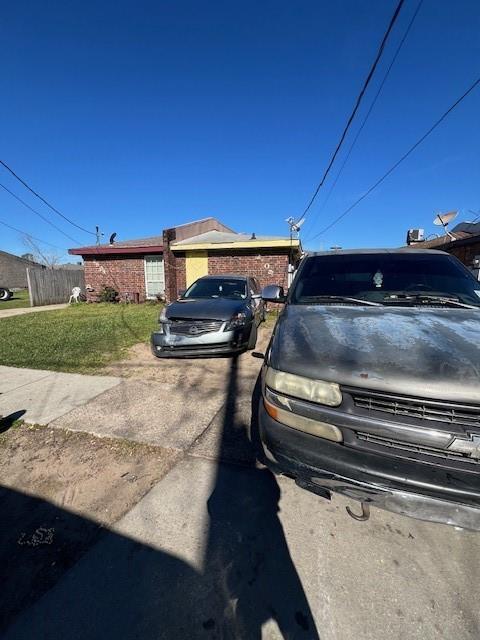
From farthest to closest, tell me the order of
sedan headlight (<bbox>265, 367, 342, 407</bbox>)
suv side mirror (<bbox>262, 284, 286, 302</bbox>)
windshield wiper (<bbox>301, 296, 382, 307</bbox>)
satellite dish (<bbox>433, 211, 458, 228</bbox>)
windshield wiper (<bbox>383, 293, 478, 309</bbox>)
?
satellite dish (<bbox>433, 211, 458, 228</bbox>) → suv side mirror (<bbox>262, 284, 286, 302</bbox>) → windshield wiper (<bbox>301, 296, 382, 307</bbox>) → windshield wiper (<bbox>383, 293, 478, 309</bbox>) → sedan headlight (<bbox>265, 367, 342, 407</bbox>)

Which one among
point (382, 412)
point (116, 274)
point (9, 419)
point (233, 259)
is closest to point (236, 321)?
point (9, 419)

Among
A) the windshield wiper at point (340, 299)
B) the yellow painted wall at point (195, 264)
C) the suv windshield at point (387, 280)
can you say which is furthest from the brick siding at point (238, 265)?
the windshield wiper at point (340, 299)

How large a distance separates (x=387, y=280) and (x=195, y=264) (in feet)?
38.0

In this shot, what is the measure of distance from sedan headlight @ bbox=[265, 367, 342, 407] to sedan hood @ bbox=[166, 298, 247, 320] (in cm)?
357

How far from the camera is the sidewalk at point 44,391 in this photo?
3.77m

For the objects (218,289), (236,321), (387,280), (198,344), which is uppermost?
(387,280)

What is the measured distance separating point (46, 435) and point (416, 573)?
3.27 m

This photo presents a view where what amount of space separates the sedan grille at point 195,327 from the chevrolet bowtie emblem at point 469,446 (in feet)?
13.5

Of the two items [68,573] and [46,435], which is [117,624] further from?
[46,435]

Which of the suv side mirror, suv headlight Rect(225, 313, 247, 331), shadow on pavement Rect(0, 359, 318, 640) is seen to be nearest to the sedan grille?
suv headlight Rect(225, 313, 247, 331)

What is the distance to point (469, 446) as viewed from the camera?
147 cm

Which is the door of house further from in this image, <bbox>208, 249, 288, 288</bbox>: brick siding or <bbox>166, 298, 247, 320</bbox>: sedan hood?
<bbox>166, 298, 247, 320</bbox>: sedan hood

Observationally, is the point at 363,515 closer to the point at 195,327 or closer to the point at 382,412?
the point at 382,412

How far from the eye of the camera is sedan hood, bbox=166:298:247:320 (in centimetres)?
541
